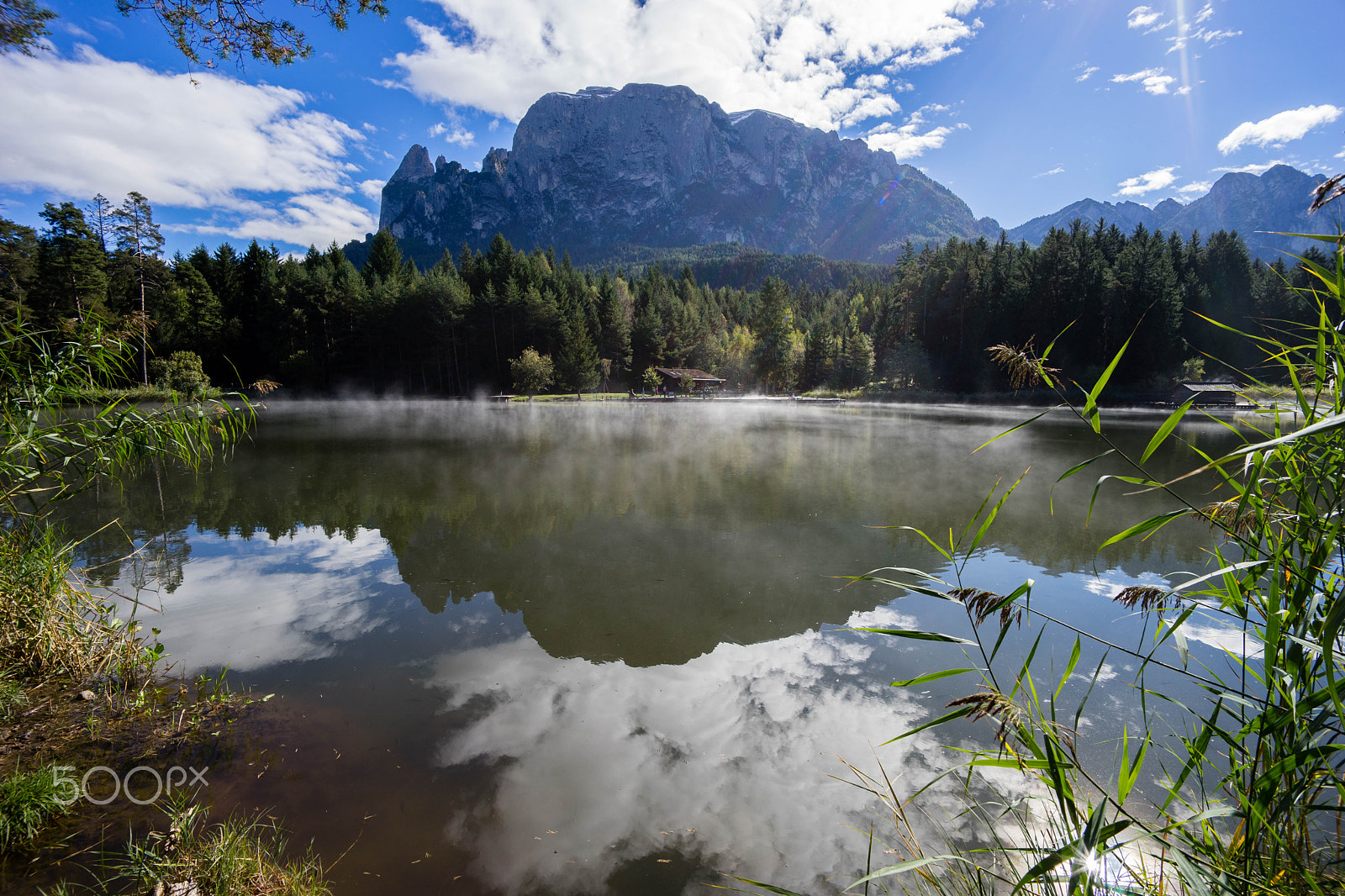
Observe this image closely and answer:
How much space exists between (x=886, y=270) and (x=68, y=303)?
147 meters

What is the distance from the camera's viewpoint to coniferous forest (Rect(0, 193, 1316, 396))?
54.9m

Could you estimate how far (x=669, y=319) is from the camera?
246 ft

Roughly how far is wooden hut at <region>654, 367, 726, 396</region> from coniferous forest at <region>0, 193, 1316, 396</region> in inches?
183

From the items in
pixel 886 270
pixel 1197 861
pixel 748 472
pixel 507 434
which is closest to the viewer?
pixel 1197 861

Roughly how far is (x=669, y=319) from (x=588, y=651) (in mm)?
72009

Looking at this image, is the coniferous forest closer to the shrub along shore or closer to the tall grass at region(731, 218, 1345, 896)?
the shrub along shore

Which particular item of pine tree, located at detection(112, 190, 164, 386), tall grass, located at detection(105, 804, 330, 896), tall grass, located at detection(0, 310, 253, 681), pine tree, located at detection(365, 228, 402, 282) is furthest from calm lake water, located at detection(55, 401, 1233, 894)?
pine tree, located at detection(365, 228, 402, 282)

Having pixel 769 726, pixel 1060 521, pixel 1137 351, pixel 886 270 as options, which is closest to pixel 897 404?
pixel 1137 351

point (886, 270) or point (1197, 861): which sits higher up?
point (886, 270)

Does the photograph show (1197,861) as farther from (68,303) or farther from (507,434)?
(68,303)

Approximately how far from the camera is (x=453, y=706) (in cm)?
449

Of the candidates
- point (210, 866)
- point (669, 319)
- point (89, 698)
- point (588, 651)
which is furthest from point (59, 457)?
point (669, 319)

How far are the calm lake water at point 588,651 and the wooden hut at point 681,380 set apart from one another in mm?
56122

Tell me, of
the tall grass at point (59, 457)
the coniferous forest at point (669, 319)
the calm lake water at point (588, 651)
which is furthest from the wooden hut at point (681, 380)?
the tall grass at point (59, 457)
